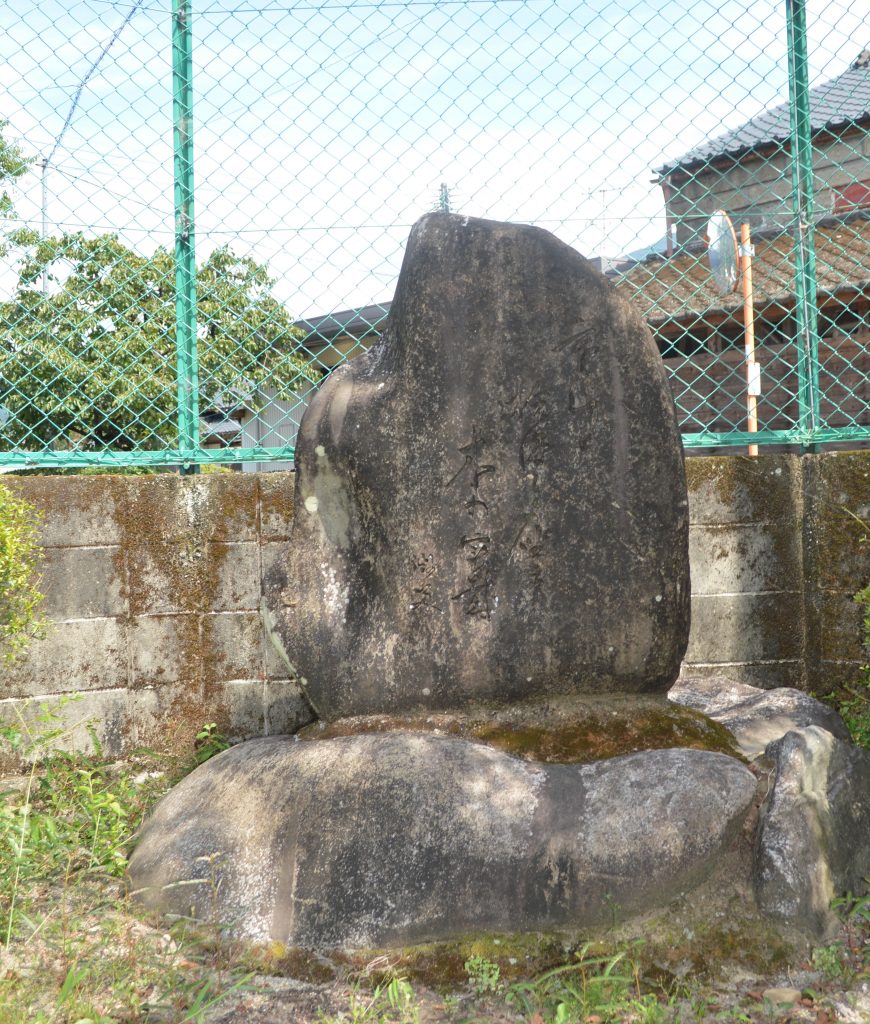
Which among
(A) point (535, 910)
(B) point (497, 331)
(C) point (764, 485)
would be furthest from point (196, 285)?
(A) point (535, 910)

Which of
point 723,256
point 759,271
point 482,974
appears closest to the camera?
point 482,974

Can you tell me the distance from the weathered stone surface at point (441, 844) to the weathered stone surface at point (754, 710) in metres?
0.56

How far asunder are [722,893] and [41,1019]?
5.56 ft

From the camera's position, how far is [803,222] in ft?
14.4

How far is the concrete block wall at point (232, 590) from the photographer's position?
416 centimetres

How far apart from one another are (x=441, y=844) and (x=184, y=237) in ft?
9.80

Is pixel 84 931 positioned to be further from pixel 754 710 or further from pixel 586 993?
pixel 754 710

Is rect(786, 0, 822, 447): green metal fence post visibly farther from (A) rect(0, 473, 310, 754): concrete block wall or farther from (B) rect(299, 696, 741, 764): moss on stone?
(A) rect(0, 473, 310, 754): concrete block wall

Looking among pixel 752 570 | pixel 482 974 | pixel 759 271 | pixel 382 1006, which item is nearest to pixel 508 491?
pixel 482 974

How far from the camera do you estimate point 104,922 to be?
268 centimetres

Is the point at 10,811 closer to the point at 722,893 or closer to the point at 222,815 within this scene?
the point at 222,815

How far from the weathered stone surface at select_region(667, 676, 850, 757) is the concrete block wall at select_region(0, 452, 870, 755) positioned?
59 cm

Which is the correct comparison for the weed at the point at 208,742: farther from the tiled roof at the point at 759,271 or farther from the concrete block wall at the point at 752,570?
the concrete block wall at the point at 752,570

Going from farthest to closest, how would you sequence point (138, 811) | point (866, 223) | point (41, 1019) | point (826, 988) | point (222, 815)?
point (866, 223) < point (138, 811) < point (222, 815) < point (826, 988) < point (41, 1019)
